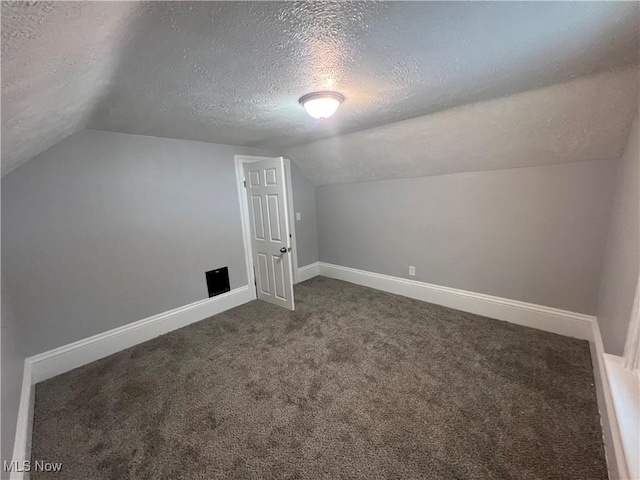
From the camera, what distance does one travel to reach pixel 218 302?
3467 mm

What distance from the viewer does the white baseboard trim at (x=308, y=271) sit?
4532mm

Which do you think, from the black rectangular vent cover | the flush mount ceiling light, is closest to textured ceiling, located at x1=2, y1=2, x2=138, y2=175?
the flush mount ceiling light

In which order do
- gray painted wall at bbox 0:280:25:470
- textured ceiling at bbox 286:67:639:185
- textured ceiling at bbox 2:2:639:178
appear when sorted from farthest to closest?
textured ceiling at bbox 286:67:639:185
gray painted wall at bbox 0:280:25:470
textured ceiling at bbox 2:2:639:178

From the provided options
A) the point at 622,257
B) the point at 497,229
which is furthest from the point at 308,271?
the point at 622,257

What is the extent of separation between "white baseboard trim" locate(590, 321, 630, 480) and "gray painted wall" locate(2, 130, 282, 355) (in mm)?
3547

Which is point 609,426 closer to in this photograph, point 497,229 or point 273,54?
point 497,229

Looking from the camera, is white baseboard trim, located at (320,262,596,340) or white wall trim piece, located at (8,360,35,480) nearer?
white wall trim piece, located at (8,360,35,480)

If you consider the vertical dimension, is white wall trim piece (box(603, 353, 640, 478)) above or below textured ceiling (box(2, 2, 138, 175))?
below

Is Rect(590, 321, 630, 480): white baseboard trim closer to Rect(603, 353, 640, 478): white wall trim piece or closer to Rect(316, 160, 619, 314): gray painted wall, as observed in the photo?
Rect(603, 353, 640, 478): white wall trim piece

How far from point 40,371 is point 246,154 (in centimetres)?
299

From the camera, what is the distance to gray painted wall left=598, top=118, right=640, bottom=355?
1.61 m

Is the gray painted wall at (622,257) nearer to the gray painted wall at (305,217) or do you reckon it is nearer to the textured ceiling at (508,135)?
the textured ceiling at (508,135)

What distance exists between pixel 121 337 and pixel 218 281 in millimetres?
1125

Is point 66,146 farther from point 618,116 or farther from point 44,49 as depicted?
point 618,116
